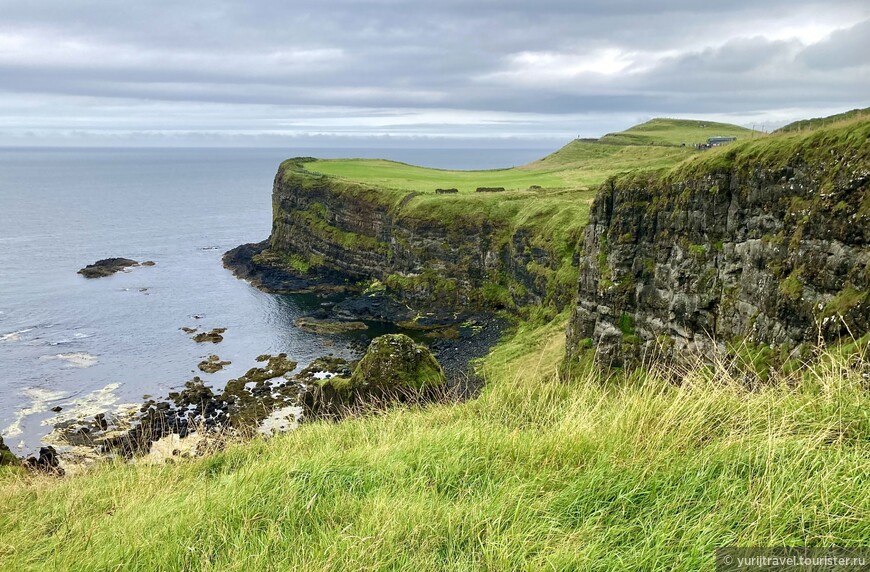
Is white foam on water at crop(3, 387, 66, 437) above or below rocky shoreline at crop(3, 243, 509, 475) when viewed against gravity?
below

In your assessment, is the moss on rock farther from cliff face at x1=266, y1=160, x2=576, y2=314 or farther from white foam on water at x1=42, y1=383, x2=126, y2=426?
cliff face at x1=266, y1=160, x2=576, y2=314

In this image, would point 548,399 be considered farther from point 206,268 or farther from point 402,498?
point 206,268

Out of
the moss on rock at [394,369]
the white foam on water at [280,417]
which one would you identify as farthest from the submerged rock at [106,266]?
the moss on rock at [394,369]

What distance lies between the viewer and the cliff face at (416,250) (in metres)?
67.2

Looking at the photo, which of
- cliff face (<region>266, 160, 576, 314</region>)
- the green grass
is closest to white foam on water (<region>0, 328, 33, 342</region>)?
cliff face (<region>266, 160, 576, 314</region>)

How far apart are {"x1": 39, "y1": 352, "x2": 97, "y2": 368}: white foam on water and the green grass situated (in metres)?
115

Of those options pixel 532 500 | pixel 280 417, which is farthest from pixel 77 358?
pixel 532 500

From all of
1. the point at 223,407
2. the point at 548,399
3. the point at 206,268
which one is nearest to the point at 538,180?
the point at 206,268

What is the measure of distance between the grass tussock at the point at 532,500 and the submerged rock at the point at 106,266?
308 feet

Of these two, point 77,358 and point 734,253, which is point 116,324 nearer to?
point 77,358

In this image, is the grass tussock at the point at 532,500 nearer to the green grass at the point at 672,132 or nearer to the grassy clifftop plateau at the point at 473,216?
the grassy clifftop plateau at the point at 473,216

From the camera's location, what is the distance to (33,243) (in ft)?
396

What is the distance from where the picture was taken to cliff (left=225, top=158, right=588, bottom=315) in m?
65.9

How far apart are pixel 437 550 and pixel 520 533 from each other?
89cm
